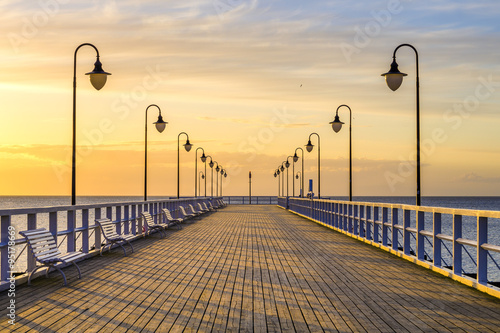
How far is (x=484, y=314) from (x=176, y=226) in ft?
63.4

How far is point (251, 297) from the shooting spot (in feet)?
27.1

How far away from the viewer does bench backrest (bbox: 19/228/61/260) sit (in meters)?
9.06

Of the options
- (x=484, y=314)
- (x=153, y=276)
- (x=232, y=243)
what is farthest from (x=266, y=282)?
(x=232, y=243)

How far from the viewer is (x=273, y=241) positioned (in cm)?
1775

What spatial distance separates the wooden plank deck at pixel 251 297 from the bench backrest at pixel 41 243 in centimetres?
47

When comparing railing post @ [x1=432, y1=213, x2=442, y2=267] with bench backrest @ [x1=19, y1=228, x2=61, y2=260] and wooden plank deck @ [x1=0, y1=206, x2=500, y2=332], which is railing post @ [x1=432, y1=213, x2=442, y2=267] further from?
bench backrest @ [x1=19, y1=228, x2=61, y2=260]

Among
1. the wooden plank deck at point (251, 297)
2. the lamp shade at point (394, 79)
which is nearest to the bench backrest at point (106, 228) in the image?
the wooden plank deck at point (251, 297)

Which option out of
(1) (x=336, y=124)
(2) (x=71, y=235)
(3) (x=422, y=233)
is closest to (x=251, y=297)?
(3) (x=422, y=233)

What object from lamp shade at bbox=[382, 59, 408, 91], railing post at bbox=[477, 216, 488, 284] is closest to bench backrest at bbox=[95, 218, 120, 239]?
lamp shade at bbox=[382, 59, 408, 91]

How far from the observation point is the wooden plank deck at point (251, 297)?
6.57 meters

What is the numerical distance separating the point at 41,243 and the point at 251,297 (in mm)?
3430

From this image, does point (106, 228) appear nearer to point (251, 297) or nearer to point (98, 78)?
point (98, 78)

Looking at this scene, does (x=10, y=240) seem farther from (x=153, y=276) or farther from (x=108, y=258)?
(x=108, y=258)

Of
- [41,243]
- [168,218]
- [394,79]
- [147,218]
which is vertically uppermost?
[394,79]
